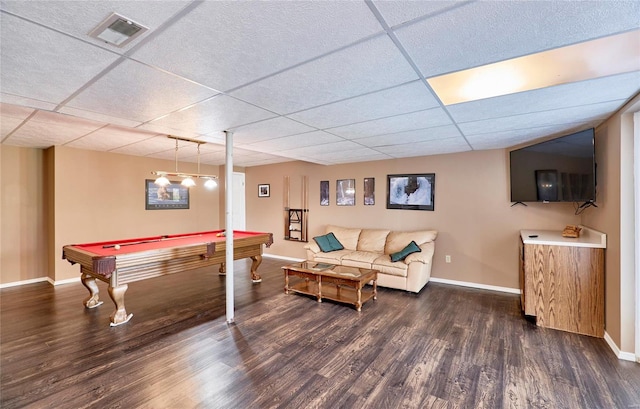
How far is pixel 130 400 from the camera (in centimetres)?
194

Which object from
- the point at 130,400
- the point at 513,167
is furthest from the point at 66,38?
the point at 513,167

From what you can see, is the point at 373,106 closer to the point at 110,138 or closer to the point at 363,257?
the point at 363,257

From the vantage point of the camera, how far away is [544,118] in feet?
9.07

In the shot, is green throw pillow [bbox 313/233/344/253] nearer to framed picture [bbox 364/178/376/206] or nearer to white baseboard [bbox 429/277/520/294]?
framed picture [bbox 364/178/376/206]

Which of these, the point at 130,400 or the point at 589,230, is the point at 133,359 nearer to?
the point at 130,400

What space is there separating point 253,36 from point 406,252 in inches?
153

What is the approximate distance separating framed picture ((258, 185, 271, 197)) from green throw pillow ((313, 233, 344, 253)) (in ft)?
7.68

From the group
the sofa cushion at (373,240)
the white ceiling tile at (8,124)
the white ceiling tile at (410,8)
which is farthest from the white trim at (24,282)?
the white ceiling tile at (410,8)

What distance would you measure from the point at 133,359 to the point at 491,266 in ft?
16.1

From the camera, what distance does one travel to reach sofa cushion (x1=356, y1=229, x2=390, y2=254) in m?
5.13

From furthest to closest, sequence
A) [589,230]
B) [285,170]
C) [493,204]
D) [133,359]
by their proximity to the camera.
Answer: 1. [285,170]
2. [493,204]
3. [589,230]
4. [133,359]

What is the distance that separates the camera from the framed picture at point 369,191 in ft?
18.3

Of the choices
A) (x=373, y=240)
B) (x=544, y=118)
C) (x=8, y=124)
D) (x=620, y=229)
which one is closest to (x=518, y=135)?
(x=544, y=118)

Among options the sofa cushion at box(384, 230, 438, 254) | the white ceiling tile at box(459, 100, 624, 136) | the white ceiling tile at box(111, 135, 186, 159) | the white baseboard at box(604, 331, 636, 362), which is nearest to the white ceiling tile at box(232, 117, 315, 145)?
the white ceiling tile at box(111, 135, 186, 159)
